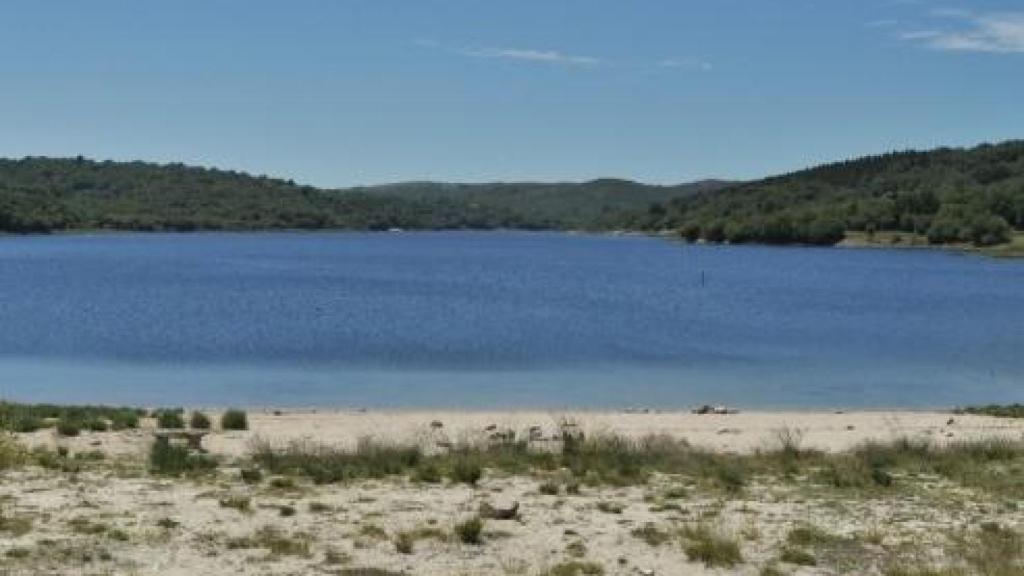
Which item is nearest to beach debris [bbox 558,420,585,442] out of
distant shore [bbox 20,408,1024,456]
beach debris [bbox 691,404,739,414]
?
distant shore [bbox 20,408,1024,456]

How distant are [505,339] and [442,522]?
40.4m

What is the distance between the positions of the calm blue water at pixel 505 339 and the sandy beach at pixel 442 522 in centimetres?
1789

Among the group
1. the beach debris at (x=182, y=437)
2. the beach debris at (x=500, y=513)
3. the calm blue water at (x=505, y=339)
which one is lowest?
the calm blue water at (x=505, y=339)

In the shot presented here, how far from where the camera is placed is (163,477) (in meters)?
16.2

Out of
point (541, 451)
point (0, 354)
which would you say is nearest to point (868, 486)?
point (541, 451)

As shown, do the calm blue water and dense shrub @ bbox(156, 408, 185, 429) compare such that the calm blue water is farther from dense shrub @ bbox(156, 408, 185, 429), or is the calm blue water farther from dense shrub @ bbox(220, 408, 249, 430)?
dense shrub @ bbox(156, 408, 185, 429)

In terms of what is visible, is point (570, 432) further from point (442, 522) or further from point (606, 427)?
point (442, 522)

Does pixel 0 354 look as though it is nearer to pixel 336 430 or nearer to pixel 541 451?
pixel 336 430

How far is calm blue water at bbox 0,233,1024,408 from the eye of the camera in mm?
37375

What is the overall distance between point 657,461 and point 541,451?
206 cm

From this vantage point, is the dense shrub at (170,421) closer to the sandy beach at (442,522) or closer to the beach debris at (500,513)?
the sandy beach at (442,522)

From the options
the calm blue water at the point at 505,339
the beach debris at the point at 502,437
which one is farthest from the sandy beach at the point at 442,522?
the calm blue water at the point at 505,339

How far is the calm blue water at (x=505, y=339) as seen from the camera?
37375mm

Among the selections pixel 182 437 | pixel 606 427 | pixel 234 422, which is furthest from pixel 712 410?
pixel 182 437
